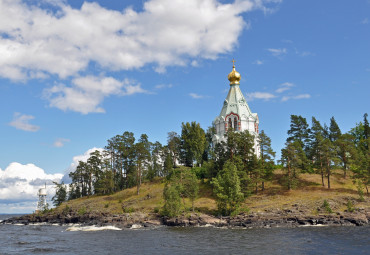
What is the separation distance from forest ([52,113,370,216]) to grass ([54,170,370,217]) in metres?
1.83

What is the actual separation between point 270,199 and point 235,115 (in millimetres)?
29301

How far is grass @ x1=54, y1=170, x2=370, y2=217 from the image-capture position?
59.1m

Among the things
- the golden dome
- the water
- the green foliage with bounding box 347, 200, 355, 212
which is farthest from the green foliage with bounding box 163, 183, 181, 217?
the golden dome

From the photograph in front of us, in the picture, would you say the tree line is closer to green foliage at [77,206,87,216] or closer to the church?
the church

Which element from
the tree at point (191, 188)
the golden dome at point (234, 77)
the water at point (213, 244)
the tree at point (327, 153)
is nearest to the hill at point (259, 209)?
the tree at point (191, 188)

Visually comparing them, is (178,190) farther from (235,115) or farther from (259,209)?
(235,115)

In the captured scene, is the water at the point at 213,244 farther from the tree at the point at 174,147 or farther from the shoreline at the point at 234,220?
the tree at the point at 174,147

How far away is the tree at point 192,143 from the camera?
94.1 meters

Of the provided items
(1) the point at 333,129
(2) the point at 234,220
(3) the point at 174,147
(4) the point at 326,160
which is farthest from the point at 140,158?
(1) the point at 333,129

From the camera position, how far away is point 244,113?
8888 centimetres

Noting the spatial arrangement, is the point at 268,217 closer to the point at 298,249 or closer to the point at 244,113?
the point at 298,249

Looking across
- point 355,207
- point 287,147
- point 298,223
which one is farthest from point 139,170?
point 355,207

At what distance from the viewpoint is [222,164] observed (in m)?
72.0

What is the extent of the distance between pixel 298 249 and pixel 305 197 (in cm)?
3300
